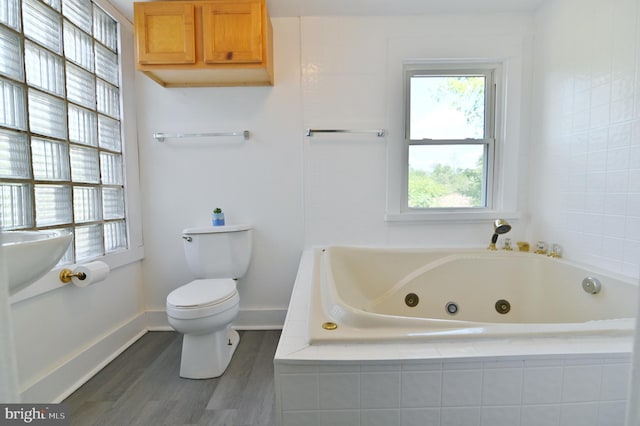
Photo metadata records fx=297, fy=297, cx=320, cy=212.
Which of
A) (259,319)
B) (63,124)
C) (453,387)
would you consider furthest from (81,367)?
(453,387)

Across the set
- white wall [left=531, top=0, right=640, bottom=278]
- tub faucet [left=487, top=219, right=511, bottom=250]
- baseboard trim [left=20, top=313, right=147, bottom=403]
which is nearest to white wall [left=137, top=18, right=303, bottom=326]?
baseboard trim [left=20, top=313, right=147, bottom=403]

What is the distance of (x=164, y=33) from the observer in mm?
1681

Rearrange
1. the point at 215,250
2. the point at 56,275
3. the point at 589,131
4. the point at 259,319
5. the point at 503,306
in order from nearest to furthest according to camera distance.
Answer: the point at 56,275 < the point at 589,131 < the point at 503,306 < the point at 215,250 < the point at 259,319

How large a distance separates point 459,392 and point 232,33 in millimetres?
1932

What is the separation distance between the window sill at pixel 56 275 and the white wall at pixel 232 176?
0.40 ft

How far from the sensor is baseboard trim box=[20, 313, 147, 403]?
1299mm

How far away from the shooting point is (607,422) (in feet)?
2.62

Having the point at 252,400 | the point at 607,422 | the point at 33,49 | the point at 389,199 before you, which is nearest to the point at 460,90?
the point at 389,199

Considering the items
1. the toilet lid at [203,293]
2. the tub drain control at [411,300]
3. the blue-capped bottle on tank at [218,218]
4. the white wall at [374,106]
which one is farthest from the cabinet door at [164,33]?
the tub drain control at [411,300]

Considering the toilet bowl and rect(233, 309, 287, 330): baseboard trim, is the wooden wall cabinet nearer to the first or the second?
the toilet bowl

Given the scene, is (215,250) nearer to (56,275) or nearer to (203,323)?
(203,323)

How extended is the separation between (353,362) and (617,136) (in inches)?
61.5

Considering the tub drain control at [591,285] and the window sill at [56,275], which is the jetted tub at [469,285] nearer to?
the tub drain control at [591,285]

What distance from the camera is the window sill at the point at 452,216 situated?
1.99 metres
